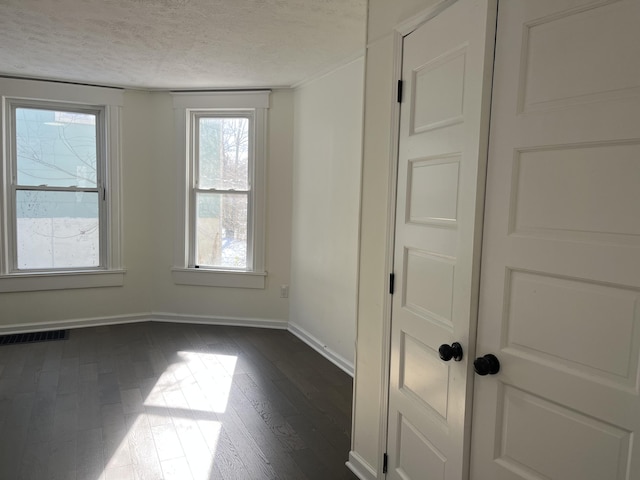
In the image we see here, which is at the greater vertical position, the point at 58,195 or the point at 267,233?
the point at 58,195

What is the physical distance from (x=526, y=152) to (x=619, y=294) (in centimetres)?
45

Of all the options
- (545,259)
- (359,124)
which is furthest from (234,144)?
(545,259)

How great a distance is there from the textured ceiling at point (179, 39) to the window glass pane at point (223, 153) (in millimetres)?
486

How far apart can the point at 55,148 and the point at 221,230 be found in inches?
71.0

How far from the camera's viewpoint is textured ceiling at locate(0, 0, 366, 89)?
2.60 metres

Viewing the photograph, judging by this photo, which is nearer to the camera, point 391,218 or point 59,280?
point 391,218

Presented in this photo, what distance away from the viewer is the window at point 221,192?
462 centimetres

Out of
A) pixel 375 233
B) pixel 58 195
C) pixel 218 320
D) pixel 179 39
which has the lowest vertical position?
pixel 218 320

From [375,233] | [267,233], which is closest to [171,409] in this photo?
[375,233]

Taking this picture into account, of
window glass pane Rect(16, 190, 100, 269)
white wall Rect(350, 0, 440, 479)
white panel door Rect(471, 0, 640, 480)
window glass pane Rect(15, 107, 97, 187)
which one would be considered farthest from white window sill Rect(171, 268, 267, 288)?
white panel door Rect(471, 0, 640, 480)

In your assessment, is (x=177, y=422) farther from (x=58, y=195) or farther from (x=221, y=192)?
(x=58, y=195)

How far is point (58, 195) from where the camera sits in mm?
4461

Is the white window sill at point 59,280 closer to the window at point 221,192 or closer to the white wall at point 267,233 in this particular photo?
the white wall at point 267,233

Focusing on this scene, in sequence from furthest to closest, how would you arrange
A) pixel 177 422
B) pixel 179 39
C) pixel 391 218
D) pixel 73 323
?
pixel 73 323
pixel 179 39
pixel 177 422
pixel 391 218
